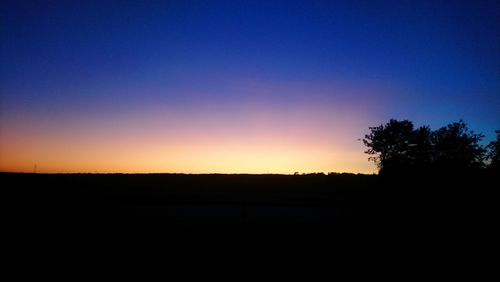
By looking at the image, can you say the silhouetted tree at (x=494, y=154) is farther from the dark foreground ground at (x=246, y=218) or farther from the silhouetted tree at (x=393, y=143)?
the dark foreground ground at (x=246, y=218)

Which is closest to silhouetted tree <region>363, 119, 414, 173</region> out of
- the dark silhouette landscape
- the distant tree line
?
the distant tree line

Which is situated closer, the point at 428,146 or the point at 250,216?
the point at 250,216

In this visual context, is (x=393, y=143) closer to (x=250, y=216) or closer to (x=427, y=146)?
(x=427, y=146)

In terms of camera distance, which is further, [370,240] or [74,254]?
[370,240]

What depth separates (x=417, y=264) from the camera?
7.82 meters

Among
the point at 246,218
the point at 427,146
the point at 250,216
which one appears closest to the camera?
the point at 246,218

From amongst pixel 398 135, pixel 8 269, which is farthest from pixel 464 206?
pixel 398 135

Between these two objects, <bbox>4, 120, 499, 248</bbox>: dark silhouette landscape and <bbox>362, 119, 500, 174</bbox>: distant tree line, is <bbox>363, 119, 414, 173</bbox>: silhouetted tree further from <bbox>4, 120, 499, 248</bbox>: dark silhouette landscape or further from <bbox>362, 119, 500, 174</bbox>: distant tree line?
<bbox>4, 120, 499, 248</bbox>: dark silhouette landscape

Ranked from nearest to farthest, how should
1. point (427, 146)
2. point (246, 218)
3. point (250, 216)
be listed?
point (246, 218) < point (250, 216) < point (427, 146)

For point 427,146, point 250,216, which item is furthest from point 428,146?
point 250,216

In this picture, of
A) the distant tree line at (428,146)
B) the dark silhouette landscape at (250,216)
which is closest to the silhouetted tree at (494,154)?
the distant tree line at (428,146)

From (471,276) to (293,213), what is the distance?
23.8ft

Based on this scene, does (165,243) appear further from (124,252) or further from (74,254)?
(74,254)

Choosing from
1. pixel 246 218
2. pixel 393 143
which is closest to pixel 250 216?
→ pixel 246 218
